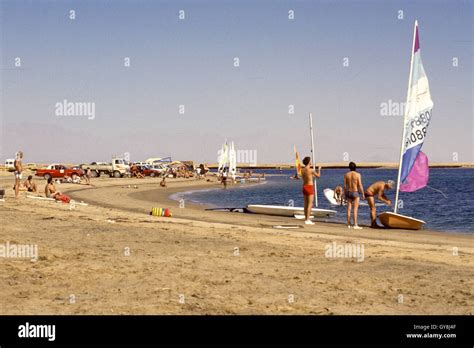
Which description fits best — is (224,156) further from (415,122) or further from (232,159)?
(415,122)

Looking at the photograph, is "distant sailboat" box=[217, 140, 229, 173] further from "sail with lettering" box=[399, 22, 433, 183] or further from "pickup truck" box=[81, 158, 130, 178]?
"sail with lettering" box=[399, 22, 433, 183]

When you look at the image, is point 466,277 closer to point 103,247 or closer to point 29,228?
point 103,247

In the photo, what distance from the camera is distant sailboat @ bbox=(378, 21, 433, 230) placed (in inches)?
763

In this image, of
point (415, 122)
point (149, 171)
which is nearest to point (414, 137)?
point (415, 122)

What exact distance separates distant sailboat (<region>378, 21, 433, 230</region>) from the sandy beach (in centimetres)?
287

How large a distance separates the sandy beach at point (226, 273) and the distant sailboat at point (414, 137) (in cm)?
287

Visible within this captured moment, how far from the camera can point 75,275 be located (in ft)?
30.9

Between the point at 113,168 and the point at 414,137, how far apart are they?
202ft
